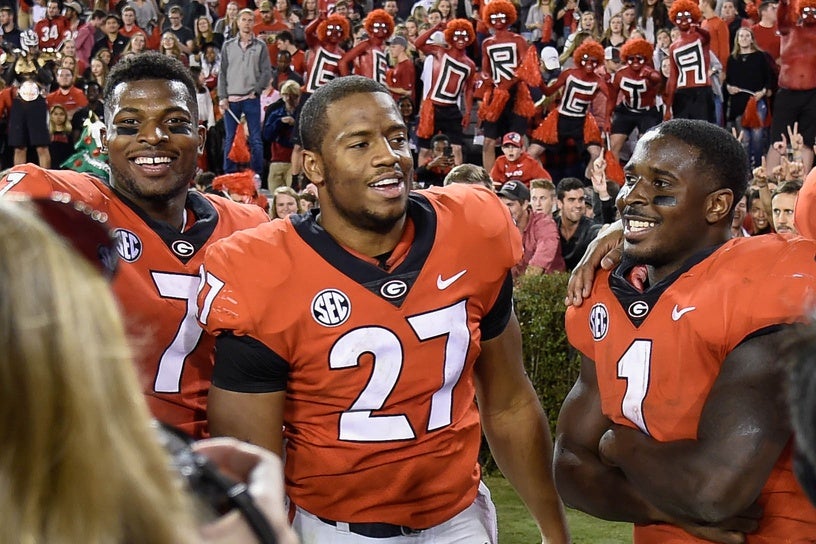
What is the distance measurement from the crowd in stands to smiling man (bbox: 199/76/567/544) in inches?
266

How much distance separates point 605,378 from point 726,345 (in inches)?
13.9

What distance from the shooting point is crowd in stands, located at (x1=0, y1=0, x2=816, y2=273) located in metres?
11.8

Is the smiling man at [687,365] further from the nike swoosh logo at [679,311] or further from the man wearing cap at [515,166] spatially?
the man wearing cap at [515,166]

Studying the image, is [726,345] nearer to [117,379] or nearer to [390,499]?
[390,499]

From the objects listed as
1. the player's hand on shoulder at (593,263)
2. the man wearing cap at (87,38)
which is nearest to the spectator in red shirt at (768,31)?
the man wearing cap at (87,38)

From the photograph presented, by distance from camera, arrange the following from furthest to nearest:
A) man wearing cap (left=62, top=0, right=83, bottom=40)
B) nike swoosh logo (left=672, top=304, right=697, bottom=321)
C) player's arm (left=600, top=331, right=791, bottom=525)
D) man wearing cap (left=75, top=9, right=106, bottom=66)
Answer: man wearing cap (left=62, top=0, right=83, bottom=40) < man wearing cap (left=75, top=9, right=106, bottom=66) < nike swoosh logo (left=672, top=304, right=697, bottom=321) < player's arm (left=600, top=331, right=791, bottom=525)

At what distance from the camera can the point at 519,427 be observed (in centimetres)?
330

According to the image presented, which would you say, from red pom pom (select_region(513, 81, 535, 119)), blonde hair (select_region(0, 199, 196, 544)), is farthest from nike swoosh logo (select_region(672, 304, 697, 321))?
red pom pom (select_region(513, 81, 535, 119))

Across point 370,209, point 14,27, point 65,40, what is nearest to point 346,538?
point 370,209

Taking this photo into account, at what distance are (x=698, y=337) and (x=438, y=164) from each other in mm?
9639

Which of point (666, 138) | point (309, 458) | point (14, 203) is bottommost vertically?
point (309, 458)

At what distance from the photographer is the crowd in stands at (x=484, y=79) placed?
38.7 ft

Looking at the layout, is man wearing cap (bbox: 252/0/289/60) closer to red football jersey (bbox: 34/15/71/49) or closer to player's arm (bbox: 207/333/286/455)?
red football jersey (bbox: 34/15/71/49)

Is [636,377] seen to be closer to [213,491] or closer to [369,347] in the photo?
[369,347]
